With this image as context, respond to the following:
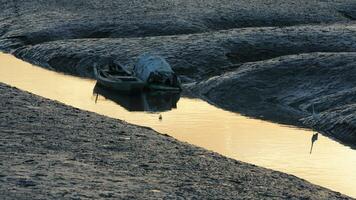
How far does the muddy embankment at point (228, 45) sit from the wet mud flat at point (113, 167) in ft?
32.3

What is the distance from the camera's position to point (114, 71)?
142 ft

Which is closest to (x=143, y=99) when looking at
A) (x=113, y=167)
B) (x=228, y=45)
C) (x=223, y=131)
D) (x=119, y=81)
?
(x=119, y=81)

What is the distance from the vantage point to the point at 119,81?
133 ft

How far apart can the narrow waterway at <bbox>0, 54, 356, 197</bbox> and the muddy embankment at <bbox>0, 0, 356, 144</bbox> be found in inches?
64.6

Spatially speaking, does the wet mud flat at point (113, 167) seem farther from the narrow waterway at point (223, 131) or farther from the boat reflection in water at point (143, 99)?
the boat reflection in water at point (143, 99)

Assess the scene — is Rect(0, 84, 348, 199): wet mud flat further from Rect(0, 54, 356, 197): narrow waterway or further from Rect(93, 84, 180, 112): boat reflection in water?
Rect(93, 84, 180, 112): boat reflection in water

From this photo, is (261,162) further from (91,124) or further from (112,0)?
(112,0)

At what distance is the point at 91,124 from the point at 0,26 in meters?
38.3

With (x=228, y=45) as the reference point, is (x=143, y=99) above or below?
below

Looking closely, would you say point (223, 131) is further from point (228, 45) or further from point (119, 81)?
point (228, 45)

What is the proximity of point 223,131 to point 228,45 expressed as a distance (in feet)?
63.2

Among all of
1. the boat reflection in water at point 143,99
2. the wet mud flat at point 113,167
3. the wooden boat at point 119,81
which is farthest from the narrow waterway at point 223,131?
the wet mud flat at point 113,167

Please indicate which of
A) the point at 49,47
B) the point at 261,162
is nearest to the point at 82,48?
the point at 49,47

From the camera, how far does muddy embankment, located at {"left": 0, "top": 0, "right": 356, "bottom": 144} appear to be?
37125mm
